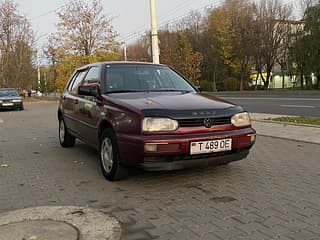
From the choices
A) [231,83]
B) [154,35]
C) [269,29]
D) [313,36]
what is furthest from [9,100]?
[231,83]

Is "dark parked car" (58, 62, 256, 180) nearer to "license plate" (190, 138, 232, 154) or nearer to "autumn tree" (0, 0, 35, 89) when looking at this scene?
"license plate" (190, 138, 232, 154)

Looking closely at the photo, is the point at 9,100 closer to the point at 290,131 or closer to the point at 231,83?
the point at 290,131

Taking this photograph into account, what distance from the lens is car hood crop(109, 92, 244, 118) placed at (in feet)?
15.4

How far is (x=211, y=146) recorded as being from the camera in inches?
187

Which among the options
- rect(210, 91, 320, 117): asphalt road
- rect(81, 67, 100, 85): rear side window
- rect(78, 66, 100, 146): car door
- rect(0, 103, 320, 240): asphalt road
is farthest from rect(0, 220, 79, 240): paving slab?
rect(210, 91, 320, 117): asphalt road

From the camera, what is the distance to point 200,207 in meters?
4.15

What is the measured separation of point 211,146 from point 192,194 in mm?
627

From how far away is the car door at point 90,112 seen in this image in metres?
5.78

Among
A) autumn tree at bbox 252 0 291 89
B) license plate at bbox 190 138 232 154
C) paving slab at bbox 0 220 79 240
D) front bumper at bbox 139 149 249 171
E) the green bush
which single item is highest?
autumn tree at bbox 252 0 291 89

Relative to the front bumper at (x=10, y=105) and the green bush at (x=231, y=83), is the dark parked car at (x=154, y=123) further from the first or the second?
the green bush at (x=231, y=83)

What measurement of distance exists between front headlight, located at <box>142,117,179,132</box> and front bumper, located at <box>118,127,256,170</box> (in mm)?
75

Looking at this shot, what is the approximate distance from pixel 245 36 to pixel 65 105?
4128 centimetres

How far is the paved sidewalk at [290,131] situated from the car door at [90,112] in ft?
15.0

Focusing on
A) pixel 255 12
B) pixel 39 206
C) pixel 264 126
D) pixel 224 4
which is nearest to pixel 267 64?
pixel 255 12
